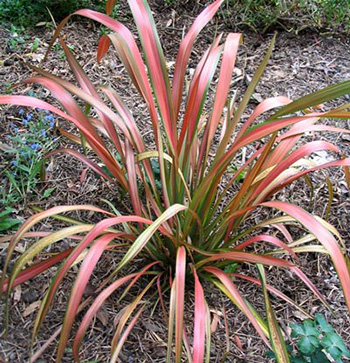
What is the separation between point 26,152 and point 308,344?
4.10 ft

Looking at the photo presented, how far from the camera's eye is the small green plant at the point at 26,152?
1.92 metres

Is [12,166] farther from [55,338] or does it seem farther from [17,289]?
[55,338]

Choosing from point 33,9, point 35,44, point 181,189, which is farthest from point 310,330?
point 33,9

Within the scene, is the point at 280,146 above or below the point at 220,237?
above

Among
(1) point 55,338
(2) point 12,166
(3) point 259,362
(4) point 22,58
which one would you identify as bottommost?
(3) point 259,362

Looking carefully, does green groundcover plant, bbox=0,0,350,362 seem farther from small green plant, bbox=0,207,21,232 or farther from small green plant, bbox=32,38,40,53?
small green plant, bbox=32,38,40,53

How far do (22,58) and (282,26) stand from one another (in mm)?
1389

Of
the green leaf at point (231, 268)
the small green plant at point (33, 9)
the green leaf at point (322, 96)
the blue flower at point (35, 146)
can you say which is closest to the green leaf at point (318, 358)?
the green leaf at point (231, 268)

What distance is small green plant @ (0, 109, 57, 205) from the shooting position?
192 centimetres

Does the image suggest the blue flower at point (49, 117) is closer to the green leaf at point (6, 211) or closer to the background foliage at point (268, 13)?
the green leaf at point (6, 211)

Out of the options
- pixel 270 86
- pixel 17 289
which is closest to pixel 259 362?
pixel 17 289

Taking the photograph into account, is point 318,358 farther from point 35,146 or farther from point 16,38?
point 16,38

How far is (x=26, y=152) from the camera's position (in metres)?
2.00

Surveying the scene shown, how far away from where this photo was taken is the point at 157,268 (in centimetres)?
171
